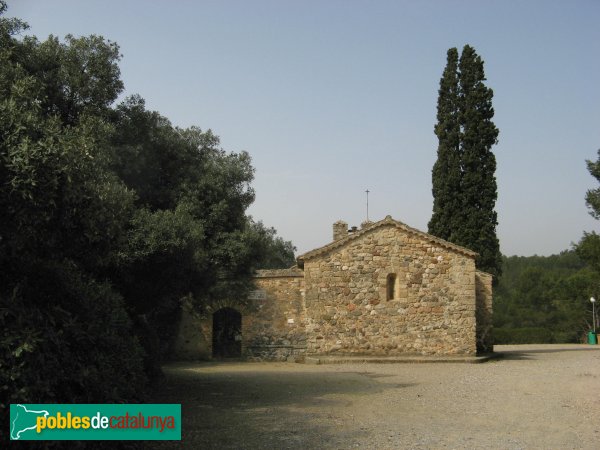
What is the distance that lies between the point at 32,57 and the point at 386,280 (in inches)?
580

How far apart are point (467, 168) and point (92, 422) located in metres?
24.0

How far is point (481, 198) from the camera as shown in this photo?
27062 millimetres

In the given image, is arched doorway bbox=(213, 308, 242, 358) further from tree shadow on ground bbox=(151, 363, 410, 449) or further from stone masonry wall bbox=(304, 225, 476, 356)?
tree shadow on ground bbox=(151, 363, 410, 449)

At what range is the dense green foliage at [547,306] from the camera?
44.8 metres

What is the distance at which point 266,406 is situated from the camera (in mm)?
11141

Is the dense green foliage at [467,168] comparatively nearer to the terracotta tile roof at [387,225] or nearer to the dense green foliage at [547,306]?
the terracotta tile roof at [387,225]

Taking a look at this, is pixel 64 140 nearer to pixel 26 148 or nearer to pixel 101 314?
pixel 26 148

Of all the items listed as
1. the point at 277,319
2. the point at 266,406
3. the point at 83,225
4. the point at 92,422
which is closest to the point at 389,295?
the point at 277,319

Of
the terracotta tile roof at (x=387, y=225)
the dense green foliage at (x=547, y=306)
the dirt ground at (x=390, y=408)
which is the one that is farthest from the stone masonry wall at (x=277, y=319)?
the dense green foliage at (x=547, y=306)

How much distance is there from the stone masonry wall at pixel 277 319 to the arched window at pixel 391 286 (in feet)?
12.7

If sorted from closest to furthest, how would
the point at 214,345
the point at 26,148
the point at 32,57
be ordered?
1. the point at 26,148
2. the point at 32,57
3. the point at 214,345

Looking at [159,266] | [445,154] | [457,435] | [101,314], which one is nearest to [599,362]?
[445,154]

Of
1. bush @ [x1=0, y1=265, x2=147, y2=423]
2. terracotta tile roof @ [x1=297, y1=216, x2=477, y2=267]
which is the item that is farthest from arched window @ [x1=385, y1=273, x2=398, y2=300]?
bush @ [x1=0, y1=265, x2=147, y2=423]

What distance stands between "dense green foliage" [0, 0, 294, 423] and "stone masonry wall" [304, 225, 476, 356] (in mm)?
8096
